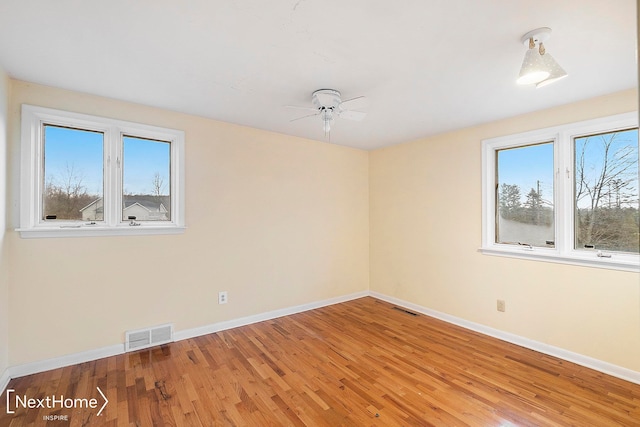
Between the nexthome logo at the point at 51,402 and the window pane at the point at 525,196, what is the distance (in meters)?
4.00

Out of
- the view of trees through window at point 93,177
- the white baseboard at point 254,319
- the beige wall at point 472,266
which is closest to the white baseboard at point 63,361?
the white baseboard at point 254,319

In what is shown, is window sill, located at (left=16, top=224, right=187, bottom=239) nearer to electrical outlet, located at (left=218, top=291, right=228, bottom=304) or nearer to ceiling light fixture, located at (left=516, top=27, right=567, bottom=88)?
electrical outlet, located at (left=218, top=291, right=228, bottom=304)

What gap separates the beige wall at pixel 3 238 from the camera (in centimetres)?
212

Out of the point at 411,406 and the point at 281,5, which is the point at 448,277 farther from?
the point at 281,5

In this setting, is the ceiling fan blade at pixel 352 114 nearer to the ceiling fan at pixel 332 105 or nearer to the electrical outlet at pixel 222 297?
the ceiling fan at pixel 332 105

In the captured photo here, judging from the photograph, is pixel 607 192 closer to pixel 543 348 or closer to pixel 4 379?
pixel 543 348

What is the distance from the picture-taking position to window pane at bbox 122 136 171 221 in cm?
283

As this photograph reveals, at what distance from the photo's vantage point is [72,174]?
8.48ft

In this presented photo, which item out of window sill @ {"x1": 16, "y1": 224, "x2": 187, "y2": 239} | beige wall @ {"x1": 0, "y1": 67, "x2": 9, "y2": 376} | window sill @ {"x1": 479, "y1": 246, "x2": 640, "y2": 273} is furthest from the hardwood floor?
window sill @ {"x1": 16, "y1": 224, "x2": 187, "y2": 239}

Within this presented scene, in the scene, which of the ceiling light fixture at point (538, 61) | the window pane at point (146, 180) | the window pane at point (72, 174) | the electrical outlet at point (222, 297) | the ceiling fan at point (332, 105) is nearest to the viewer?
the ceiling light fixture at point (538, 61)

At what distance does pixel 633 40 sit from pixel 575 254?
5.92 ft

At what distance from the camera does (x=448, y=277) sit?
3.62m

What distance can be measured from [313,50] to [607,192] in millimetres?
2834

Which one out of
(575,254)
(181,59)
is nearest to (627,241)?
(575,254)
